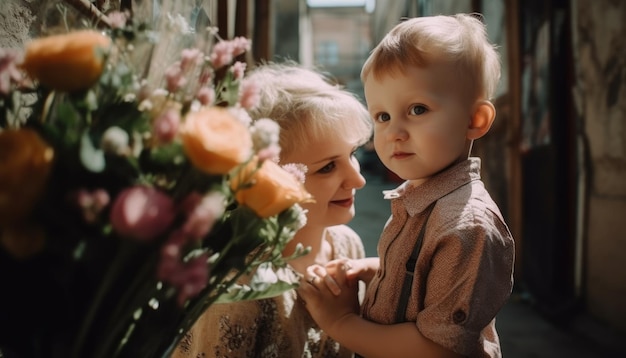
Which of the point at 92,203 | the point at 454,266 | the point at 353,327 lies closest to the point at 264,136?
the point at 92,203

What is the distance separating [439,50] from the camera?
928 millimetres

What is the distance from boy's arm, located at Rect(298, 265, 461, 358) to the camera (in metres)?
0.88

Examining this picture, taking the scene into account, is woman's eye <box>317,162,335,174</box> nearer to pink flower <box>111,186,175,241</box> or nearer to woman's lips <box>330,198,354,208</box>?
woman's lips <box>330,198,354,208</box>

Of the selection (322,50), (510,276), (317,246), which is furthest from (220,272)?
(322,50)

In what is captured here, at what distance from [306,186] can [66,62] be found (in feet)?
2.61

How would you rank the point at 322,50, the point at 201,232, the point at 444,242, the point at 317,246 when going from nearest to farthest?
the point at 201,232
the point at 444,242
the point at 317,246
the point at 322,50

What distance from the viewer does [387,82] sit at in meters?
0.96

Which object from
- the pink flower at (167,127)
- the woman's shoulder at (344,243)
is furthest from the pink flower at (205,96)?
the woman's shoulder at (344,243)

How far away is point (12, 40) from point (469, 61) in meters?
0.78

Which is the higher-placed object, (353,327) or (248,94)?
(248,94)

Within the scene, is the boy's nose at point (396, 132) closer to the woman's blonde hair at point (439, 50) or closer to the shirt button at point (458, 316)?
the woman's blonde hair at point (439, 50)

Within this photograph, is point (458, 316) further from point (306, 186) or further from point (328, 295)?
point (306, 186)

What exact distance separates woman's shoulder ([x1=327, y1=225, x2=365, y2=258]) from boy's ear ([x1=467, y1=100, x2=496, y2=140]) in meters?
0.54

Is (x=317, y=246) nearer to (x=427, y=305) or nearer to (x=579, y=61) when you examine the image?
(x=427, y=305)
